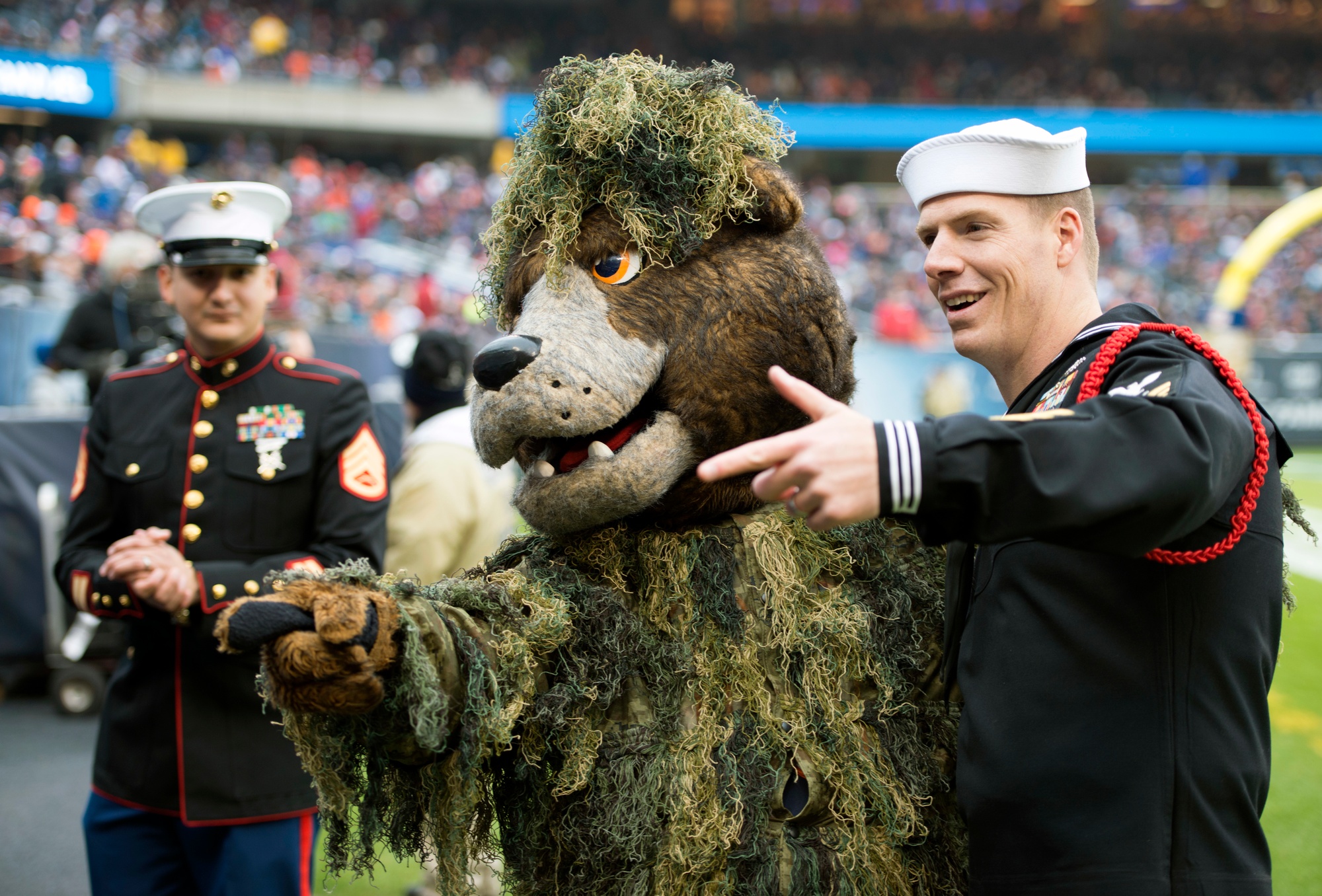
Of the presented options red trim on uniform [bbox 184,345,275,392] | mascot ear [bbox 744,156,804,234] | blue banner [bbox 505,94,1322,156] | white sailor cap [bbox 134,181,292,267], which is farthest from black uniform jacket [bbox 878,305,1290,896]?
blue banner [bbox 505,94,1322,156]

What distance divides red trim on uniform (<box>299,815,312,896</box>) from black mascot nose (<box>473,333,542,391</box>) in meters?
1.37

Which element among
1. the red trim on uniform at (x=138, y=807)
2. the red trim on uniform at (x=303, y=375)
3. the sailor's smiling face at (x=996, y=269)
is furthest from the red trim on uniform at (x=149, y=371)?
the sailor's smiling face at (x=996, y=269)

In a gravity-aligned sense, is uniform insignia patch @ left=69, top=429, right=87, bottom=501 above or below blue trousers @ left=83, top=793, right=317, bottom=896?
above

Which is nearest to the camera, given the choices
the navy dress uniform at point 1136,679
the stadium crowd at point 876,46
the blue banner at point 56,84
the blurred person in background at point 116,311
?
the navy dress uniform at point 1136,679

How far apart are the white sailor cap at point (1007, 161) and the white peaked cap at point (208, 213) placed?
5.54 feet

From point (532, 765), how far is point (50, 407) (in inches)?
297

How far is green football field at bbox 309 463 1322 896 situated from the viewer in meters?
3.88

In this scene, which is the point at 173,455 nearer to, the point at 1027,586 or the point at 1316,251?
the point at 1027,586

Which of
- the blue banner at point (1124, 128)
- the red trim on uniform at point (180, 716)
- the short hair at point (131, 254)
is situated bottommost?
the red trim on uniform at point (180, 716)

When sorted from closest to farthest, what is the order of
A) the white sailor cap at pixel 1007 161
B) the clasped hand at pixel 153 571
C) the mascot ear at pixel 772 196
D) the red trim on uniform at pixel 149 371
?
1. the white sailor cap at pixel 1007 161
2. the mascot ear at pixel 772 196
3. the clasped hand at pixel 153 571
4. the red trim on uniform at pixel 149 371

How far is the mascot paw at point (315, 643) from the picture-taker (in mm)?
1391

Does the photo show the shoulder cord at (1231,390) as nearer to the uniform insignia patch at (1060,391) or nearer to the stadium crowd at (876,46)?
the uniform insignia patch at (1060,391)

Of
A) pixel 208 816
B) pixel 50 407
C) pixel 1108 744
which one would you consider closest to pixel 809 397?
pixel 1108 744

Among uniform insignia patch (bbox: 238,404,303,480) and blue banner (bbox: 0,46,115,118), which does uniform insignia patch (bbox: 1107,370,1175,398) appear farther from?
blue banner (bbox: 0,46,115,118)
